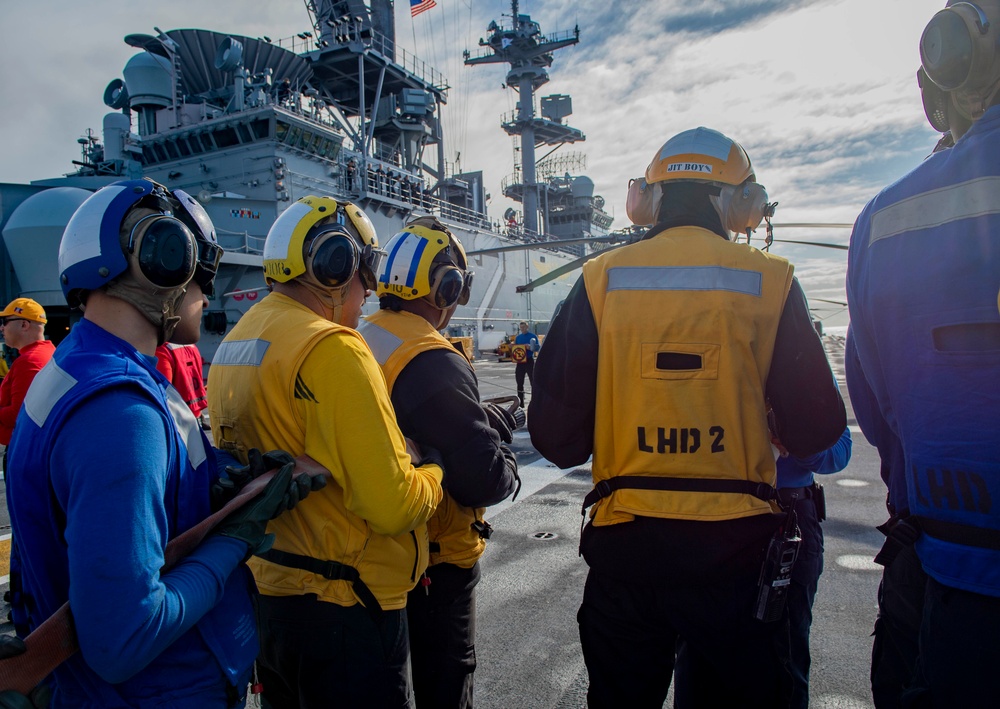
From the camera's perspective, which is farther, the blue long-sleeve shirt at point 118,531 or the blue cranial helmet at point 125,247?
the blue cranial helmet at point 125,247

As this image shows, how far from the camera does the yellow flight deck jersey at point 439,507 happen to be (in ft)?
7.25

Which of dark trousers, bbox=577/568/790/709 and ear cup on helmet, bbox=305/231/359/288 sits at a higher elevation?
ear cup on helmet, bbox=305/231/359/288

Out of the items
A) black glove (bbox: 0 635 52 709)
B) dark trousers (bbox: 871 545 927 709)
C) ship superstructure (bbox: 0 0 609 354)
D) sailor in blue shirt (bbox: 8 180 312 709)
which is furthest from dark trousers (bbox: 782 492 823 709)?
ship superstructure (bbox: 0 0 609 354)

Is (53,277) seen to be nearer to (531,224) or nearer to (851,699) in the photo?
(851,699)

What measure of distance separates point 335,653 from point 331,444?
60cm

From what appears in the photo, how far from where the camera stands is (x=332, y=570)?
1.72 m

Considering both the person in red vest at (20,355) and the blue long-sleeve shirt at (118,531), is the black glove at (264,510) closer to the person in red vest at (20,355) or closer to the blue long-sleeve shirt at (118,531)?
the blue long-sleeve shirt at (118,531)

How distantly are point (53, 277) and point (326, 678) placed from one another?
2040cm

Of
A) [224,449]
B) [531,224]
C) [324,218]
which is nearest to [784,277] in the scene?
[324,218]

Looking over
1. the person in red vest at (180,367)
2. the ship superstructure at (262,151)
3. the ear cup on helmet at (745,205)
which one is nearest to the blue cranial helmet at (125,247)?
the ear cup on helmet at (745,205)

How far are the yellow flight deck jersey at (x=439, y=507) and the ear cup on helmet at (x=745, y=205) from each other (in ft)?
3.56

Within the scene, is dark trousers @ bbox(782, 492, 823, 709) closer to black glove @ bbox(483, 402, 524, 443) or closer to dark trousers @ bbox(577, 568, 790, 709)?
dark trousers @ bbox(577, 568, 790, 709)

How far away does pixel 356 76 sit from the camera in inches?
1212

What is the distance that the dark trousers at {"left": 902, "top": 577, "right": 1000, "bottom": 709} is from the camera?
124 cm
